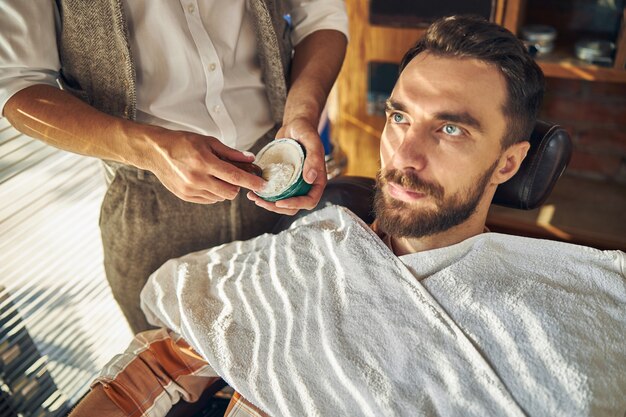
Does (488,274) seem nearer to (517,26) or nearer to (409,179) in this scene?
(409,179)

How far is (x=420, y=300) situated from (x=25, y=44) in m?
1.10

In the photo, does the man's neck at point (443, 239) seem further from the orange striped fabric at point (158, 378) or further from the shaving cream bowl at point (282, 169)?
the orange striped fabric at point (158, 378)

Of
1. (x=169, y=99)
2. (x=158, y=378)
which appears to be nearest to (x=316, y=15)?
(x=169, y=99)

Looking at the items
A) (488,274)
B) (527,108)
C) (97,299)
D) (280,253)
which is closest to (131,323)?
(97,299)

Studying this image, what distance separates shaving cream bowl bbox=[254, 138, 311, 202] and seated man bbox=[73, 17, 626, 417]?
10.8 inches

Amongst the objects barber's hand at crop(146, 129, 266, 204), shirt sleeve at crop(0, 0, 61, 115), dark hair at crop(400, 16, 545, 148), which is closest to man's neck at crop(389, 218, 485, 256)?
dark hair at crop(400, 16, 545, 148)

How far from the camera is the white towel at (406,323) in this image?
1.06 meters

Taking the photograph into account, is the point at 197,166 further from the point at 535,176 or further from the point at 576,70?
the point at 576,70

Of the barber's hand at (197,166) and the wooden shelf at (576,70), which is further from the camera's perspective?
the wooden shelf at (576,70)

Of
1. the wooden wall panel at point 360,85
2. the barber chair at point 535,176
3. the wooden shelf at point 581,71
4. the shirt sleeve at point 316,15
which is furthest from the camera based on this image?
the wooden wall panel at point 360,85

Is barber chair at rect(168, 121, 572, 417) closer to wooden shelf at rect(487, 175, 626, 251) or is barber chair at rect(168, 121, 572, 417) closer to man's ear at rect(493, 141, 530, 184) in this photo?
man's ear at rect(493, 141, 530, 184)

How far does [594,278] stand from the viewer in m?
1.26

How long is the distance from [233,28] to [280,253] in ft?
2.17

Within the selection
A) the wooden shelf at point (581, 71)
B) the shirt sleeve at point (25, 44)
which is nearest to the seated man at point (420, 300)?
the shirt sleeve at point (25, 44)
